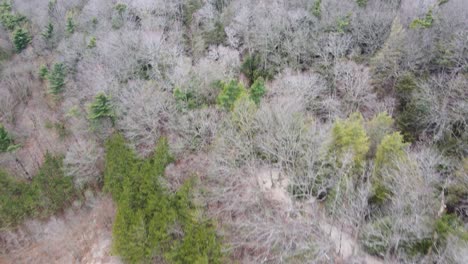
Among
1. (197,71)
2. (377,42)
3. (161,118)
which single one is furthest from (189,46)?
(377,42)

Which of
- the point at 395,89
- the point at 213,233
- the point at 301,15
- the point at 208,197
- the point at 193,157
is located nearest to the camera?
the point at 213,233

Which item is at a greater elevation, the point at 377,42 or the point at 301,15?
the point at 301,15

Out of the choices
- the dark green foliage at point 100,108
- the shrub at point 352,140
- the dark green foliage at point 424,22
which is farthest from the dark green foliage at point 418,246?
the dark green foliage at point 100,108

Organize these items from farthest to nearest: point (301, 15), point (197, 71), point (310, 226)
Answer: point (301, 15) → point (197, 71) → point (310, 226)

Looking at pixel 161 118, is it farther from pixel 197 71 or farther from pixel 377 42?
pixel 377 42

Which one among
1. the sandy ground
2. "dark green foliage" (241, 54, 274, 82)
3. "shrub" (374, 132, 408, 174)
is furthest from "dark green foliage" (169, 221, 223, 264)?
"dark green foliage" (241, 54, 274, 82)

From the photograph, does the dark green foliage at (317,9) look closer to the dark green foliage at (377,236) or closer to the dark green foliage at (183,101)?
the dark green foliage at (183,101)

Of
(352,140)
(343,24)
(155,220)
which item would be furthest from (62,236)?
(343,24)

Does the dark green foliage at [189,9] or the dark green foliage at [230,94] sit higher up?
the dark green foliage at [189,9]
